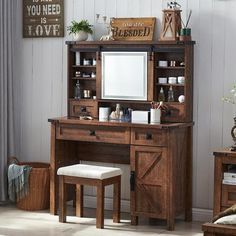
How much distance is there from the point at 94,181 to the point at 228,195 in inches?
44.0

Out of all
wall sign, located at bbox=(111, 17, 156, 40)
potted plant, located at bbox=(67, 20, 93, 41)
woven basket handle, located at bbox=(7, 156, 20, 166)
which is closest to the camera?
wall sign, located at bbox=(111, 17, 156, 40)

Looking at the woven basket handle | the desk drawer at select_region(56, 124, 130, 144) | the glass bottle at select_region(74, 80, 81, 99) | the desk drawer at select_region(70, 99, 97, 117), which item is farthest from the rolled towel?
the glass bottle at select_region(74, 80, 81, 99)

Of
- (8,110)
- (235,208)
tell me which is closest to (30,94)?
(8,110)

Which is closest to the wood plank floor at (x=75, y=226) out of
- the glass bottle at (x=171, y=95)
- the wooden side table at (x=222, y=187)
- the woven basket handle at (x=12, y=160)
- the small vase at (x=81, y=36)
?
the wooden side table at (x=222, y=187)

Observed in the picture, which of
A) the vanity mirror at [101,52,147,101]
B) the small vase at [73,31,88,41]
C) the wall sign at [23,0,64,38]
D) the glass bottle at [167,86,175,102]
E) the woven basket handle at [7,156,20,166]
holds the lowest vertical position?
the woven basket handle at [7,156,20,166]

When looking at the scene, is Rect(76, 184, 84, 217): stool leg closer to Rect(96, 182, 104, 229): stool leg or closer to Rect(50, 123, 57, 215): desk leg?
Rect(50, 123, 57, 215): desk leg

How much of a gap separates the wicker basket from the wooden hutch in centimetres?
15

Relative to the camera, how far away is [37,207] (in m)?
6.32

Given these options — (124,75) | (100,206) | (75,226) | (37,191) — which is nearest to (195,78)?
(124,75)

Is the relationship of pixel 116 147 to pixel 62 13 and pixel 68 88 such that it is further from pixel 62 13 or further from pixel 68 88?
pixel 62 13

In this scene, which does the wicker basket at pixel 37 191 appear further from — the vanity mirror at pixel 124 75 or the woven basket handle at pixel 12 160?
the vanity mirror at pixel 124 75

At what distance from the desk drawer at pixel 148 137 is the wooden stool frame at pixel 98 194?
0.38 meters

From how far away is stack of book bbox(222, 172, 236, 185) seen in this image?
538 centimetres

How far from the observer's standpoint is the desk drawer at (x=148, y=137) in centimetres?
559
